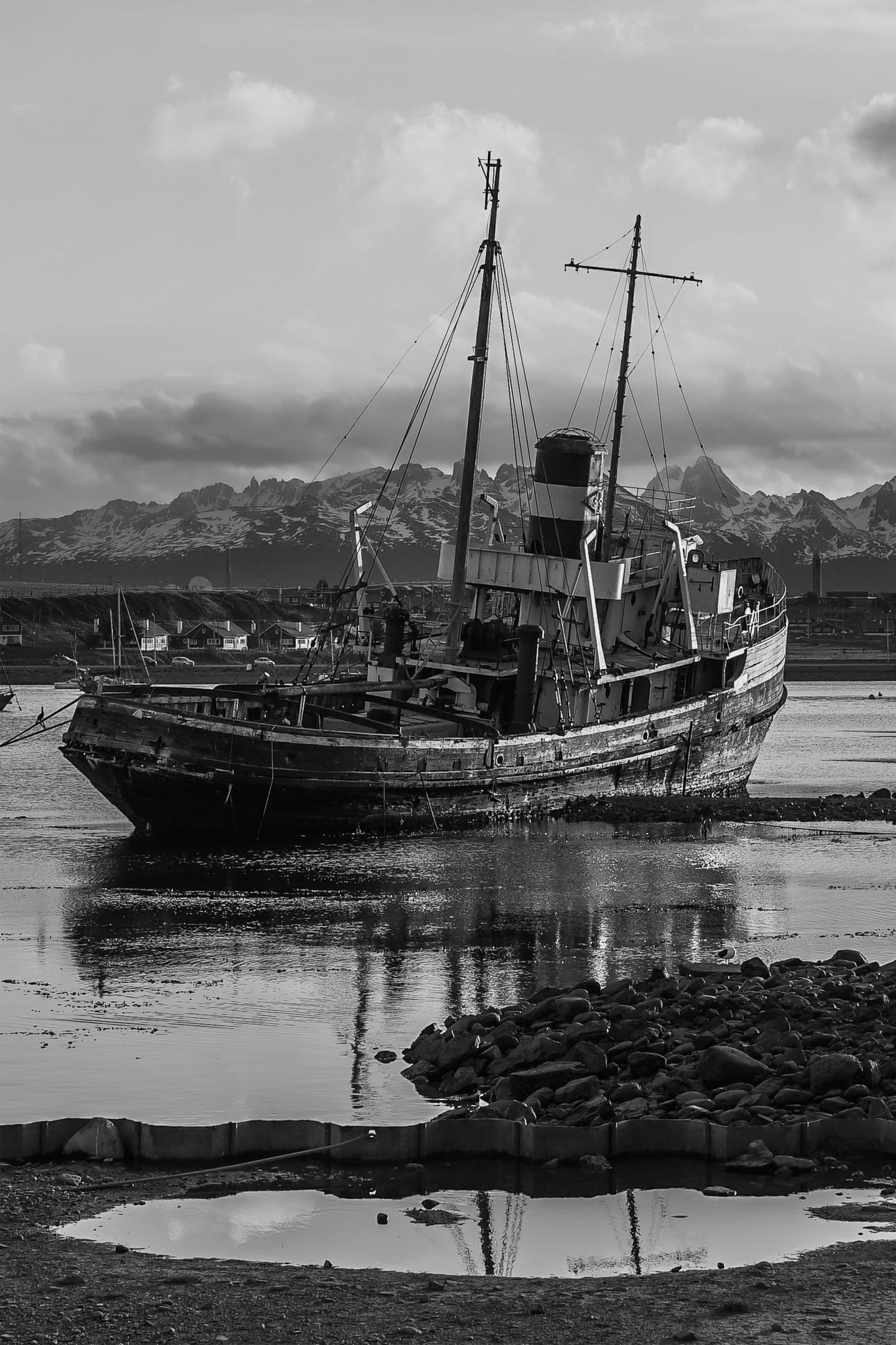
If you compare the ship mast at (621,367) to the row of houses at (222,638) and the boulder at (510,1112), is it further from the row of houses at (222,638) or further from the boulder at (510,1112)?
the row of houses at (222,638)

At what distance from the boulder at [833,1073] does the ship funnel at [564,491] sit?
29009mm

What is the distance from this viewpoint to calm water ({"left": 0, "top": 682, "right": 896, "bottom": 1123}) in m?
15.2

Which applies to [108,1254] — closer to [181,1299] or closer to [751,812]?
[181,1299]

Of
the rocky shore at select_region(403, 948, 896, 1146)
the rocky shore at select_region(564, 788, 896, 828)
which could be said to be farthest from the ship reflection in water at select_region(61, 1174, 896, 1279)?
the rocky shore at select_region(564, 788, 896, 828)

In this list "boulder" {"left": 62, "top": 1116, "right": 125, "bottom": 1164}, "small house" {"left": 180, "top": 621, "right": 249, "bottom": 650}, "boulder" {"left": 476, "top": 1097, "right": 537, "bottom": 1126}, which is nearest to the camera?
"boulder" {"left": 62, "top": 1116, "right": 125, "bottom": 1164}

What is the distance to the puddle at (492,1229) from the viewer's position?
1017cm

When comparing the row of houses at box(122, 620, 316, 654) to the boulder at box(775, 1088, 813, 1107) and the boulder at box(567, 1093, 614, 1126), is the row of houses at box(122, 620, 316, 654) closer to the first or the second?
the boulder at box(567, 1093, 614, 1126)

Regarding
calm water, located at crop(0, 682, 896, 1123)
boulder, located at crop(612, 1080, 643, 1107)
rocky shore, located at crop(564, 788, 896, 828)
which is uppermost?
boulder, located at crop(612, 1080, 643, 1107)

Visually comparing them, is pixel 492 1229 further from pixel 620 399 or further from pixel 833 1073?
pixel 620 399

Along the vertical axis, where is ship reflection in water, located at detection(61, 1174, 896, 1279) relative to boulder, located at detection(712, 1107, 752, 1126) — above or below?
below

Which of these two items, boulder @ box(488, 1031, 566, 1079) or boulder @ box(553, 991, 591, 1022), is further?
boulder @ box(553, 991, 591, 1022)

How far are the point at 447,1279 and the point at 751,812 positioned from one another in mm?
32392

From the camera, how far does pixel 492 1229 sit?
1082 cm

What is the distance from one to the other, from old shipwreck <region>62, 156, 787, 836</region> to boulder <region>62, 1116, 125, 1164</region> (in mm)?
20439
